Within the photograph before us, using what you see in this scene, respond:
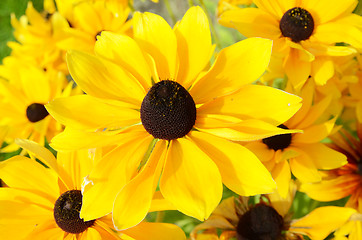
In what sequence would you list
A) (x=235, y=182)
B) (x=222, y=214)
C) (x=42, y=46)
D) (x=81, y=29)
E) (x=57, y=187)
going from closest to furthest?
(x=235, y=182), (x=57, y=187), (x=222, y=214), (x=81, y=29), (x=42, y=46)

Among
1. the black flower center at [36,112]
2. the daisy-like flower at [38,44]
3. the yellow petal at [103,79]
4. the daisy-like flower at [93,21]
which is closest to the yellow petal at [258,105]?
the yellow petal at [103,79]

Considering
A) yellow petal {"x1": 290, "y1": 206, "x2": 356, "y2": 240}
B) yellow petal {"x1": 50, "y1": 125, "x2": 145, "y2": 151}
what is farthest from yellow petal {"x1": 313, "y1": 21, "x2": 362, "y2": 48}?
yellow petal {"x1": 50, "y1": 125, "x2": 145, "y2": 151}

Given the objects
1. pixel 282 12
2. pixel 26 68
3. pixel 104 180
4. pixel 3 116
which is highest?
pixel 282 12

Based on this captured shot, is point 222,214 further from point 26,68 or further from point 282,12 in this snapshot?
point 26,68

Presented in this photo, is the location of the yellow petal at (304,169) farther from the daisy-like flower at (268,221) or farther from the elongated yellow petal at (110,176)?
the elongated yellow petal at (110,176)

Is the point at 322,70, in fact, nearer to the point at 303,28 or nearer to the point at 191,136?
the point at 303,28

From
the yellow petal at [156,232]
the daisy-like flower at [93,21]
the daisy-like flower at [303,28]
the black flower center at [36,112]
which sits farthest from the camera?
the black flower center at [36,112]

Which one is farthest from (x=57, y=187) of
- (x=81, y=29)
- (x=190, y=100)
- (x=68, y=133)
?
(x=81, y=29)

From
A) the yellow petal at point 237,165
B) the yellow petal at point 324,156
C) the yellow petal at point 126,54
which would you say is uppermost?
the yellow petal at point 126,54

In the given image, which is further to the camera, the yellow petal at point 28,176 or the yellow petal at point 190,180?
the yellow petal at point 28,176
